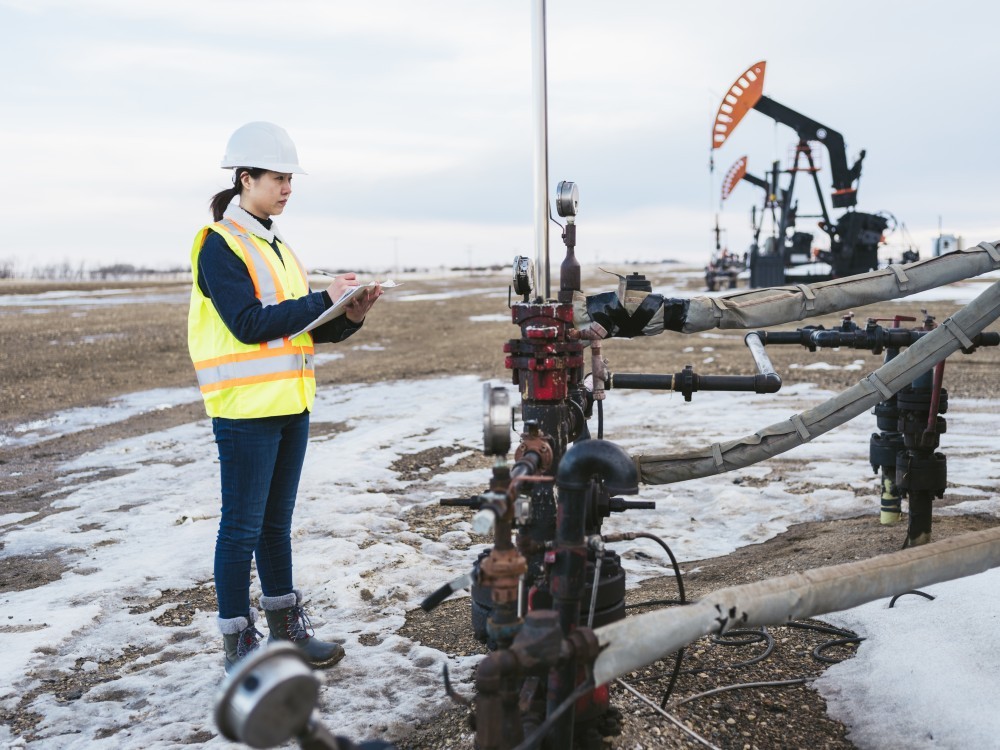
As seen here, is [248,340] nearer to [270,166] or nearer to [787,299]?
[270,166]

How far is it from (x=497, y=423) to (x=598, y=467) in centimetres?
32

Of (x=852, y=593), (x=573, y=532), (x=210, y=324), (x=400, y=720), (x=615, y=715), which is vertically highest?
(x=210, y=324)

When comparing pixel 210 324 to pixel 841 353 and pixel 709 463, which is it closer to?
pixel 709 463

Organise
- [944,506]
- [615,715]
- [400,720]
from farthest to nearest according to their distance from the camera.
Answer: [944,506]
[400,720]
[615,715]

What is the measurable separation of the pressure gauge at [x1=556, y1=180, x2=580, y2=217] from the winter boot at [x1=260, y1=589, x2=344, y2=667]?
6.47ft

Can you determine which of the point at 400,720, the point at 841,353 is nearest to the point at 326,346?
the point at 841,353

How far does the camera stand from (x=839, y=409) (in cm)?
348

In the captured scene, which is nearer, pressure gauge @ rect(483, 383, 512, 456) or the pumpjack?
pressure gauge @ rect(483, 383, 512, 456)

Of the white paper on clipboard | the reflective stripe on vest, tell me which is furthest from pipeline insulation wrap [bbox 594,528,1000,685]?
the reflective stripe on vest

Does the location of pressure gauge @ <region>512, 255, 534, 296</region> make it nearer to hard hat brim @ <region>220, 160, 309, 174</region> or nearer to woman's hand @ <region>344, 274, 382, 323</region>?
woman's hand @ <region>344, 274, 382, 323</region>

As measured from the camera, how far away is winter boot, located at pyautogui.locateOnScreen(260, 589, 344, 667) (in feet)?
11.5

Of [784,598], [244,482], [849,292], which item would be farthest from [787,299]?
[244,482]

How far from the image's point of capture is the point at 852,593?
2.14 meters

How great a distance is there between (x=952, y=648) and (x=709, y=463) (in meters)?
1.13
